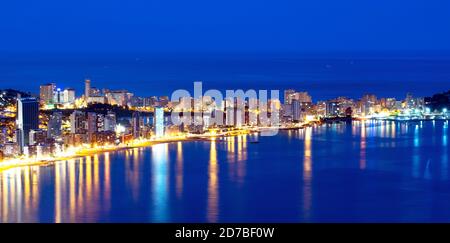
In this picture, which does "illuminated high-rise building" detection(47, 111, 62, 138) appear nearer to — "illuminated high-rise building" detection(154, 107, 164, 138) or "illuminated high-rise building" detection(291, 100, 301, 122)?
"illuminated high-rise building" detection(154, 107, 164, 138)

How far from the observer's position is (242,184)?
6.69 meters

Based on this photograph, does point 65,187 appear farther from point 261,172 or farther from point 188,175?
point 261,172

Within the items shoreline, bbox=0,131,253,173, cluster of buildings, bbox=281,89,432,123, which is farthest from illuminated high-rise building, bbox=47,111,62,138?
cluster of buildings, bbox=281,89,432,123

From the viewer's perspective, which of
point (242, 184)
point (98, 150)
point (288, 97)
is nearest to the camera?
point (242, 184)

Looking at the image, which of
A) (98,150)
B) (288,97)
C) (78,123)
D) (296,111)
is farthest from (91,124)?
(288,97)

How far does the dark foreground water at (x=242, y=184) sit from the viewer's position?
5.54 m

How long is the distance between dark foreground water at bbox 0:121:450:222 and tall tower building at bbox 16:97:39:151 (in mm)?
1264

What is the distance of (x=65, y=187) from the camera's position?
6.58 metres

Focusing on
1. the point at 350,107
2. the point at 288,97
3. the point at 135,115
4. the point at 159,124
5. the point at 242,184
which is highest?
the point at 288,97

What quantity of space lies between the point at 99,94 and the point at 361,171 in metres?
7.52

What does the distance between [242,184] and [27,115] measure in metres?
4.17

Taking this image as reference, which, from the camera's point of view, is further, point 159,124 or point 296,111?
point 296,111

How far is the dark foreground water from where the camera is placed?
554 centimetres

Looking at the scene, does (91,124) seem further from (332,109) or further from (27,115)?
(332,109)
